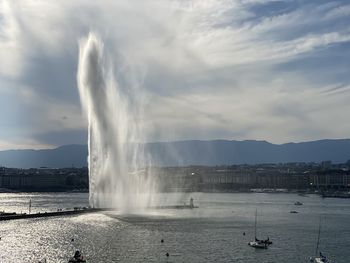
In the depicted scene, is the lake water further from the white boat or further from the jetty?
the jetty

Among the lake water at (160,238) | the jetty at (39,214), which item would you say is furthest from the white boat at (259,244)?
the jetty at (39,214)

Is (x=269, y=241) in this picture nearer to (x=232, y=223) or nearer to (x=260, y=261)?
(x=260, y=261)

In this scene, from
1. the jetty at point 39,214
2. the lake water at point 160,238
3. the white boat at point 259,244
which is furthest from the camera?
the jetty at point 39,214

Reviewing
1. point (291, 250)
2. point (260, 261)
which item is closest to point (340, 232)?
point (291, 250)

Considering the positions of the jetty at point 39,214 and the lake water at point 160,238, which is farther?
the jetty at point 39,214

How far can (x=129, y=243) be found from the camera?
56.8 meters

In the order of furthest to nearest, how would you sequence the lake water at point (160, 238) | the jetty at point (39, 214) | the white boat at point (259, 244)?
the jetty at point (39, 214) → the white boat at point (259, 244) → the lake water at point (160, 238)

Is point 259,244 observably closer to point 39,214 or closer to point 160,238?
point 160,238

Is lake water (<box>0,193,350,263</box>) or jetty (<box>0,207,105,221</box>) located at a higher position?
jetty (<box>0,207,105,221</box>)

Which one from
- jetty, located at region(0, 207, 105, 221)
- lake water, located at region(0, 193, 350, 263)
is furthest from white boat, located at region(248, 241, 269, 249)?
jetty, located at region(0, 207, 105, 221)

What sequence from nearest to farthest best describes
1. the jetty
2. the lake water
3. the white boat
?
the lake water → the white boat → the jetty

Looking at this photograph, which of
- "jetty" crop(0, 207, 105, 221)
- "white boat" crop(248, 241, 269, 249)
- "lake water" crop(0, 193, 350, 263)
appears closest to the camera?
"lake water" crop(0, 193, 350, 263)

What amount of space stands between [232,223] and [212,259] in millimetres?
32540

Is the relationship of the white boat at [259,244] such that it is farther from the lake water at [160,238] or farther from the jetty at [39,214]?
the jetty at [39,214]
